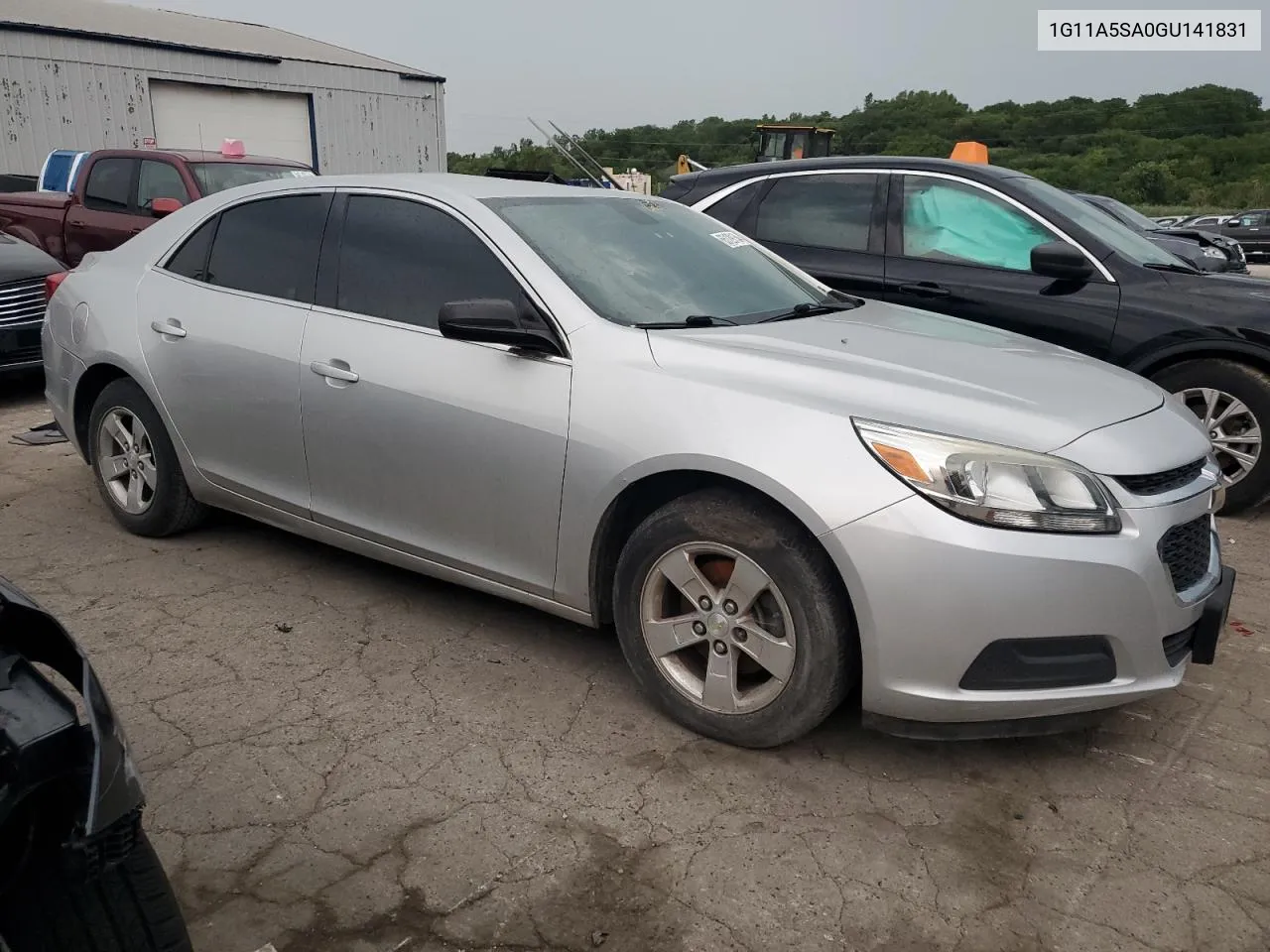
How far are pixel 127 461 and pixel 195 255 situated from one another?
37.5 inches

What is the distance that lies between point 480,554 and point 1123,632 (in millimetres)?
1879

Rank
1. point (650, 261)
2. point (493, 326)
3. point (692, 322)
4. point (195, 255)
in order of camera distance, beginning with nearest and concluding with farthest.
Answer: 1. point (493, 326)
2. point (692, 322)
3. point (650, 261)
4. point (195, 255)

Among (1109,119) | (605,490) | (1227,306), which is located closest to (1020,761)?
(605,490)

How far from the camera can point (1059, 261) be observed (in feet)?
16.5

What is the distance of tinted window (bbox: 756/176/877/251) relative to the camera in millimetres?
5773

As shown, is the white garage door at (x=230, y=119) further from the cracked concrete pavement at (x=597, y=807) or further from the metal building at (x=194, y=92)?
the cracked concrete pavement at (x=597, y=807)

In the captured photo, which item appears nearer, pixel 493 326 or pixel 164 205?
pixel 493 326

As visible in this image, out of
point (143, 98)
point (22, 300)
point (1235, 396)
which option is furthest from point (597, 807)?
point (143, 98)

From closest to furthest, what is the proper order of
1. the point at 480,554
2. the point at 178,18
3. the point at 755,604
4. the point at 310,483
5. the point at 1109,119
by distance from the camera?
the point at 755,604 < the point at 480,554 < the point at 310,483 < the point at 178,18 < the point at 1109,119

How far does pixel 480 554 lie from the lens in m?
3.38

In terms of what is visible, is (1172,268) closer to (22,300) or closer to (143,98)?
(22,300)

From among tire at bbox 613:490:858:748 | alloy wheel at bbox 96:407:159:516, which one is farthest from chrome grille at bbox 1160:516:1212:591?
alloy wheel at bbox 96:407:159:516

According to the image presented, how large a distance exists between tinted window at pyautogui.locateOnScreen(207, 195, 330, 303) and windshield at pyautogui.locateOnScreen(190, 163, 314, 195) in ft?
18.1

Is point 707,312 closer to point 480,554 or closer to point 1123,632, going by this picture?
point 480,554
